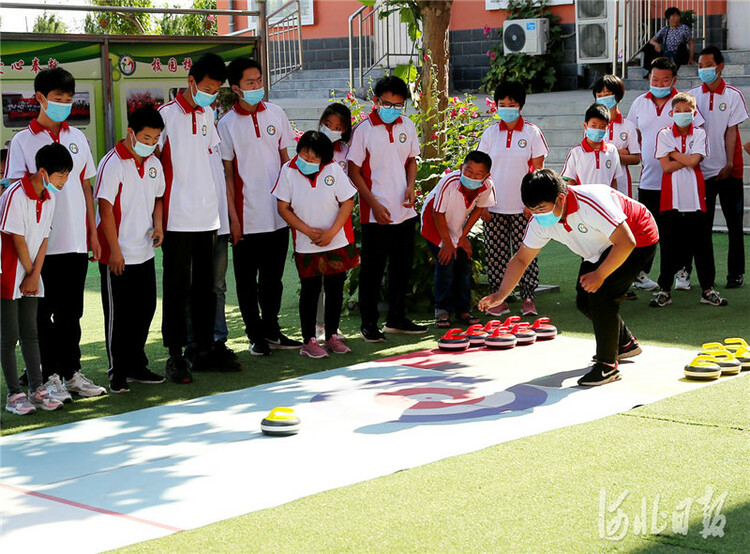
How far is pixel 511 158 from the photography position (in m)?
8.72

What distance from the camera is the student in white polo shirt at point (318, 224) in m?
7.38

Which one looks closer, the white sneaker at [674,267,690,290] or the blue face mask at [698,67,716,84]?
the blue face mask at [698,67,716,84]

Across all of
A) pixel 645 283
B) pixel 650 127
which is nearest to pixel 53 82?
pixel 650 127

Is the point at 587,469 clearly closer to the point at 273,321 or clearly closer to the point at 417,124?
the point at 273,321

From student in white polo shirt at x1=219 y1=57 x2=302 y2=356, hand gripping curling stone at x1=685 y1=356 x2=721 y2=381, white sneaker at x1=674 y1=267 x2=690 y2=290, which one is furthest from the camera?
white sneaker at x1=674 y1=267 x2=690 y2=290

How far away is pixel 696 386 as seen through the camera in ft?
20.8

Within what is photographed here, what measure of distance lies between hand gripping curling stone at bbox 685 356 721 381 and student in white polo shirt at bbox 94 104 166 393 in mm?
3233

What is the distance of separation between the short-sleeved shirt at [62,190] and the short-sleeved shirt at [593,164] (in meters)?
3.94

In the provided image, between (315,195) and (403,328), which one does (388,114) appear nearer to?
(315,195)

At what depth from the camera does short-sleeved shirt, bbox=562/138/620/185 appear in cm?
877

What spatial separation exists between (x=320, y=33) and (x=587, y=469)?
1825cm

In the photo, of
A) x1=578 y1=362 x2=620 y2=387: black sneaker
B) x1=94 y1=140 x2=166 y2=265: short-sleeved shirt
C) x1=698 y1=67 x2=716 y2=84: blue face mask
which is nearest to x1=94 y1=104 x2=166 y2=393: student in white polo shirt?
x1=94 y1=140 x2=166 y2=265: short-sleeved shirt

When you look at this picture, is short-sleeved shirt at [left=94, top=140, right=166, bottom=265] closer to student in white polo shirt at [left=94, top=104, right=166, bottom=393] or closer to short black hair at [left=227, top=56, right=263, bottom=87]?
student in white polo shirt at [left=94, top=104, right=166, bottom=393]

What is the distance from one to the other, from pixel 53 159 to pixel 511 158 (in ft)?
12.9
